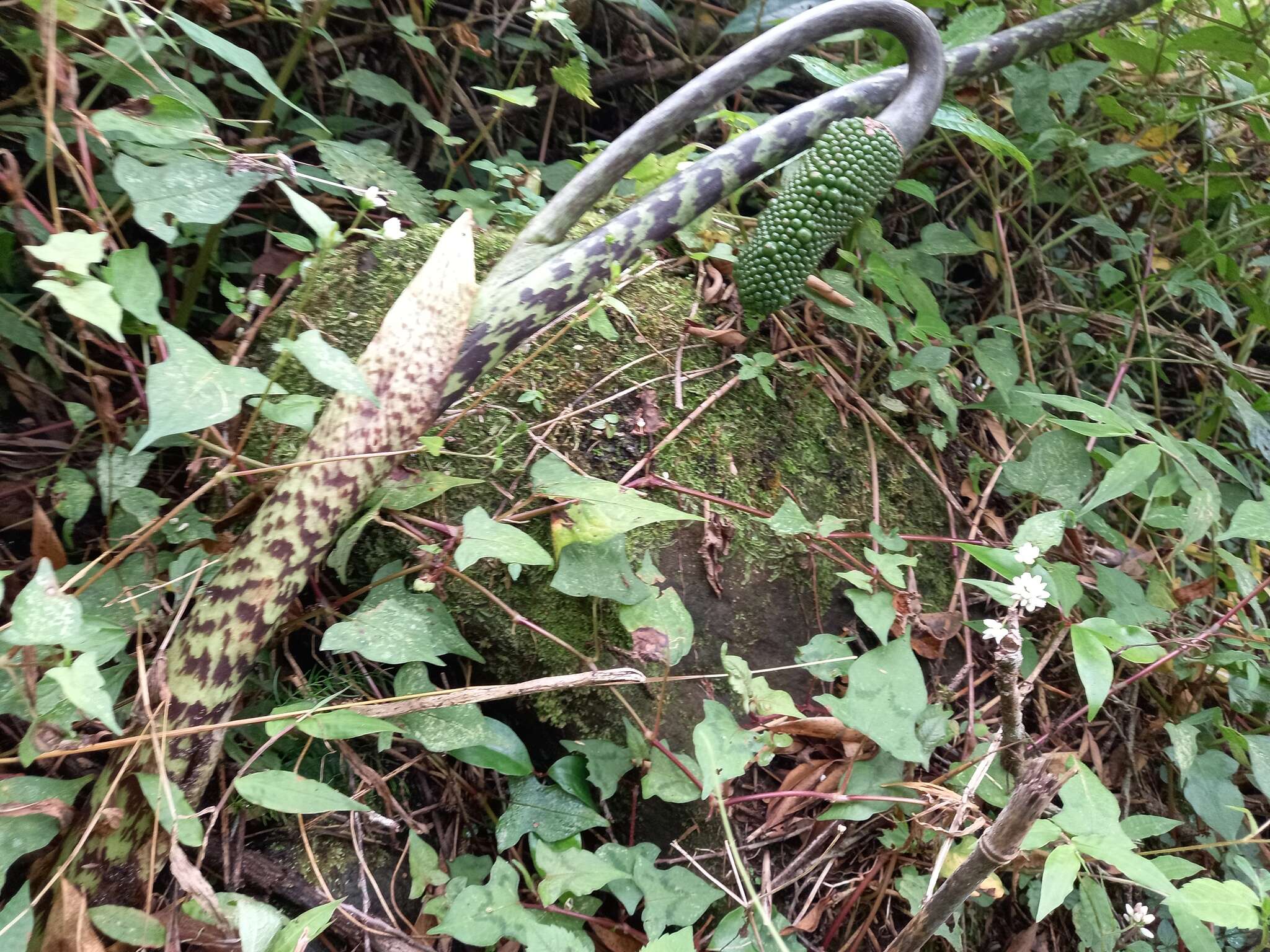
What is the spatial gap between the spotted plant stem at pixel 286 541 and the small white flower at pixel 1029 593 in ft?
2.97

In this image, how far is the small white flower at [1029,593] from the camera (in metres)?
1.06

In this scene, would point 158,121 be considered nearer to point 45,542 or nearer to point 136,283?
point 136,283

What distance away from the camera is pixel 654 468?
4.68 feet

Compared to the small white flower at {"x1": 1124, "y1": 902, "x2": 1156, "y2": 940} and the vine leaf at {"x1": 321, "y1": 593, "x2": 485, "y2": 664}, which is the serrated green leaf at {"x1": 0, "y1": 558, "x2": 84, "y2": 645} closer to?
the vine leaf at {"x1": 321, "y1": 593, "x2": 485, "y2": 664}

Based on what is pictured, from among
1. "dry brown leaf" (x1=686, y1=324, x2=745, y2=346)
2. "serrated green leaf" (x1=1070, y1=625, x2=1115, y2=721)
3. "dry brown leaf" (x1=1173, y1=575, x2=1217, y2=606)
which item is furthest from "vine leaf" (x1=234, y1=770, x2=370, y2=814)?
"dry brown leaf" (x1=1173, y1=575, x2=1217, y2=606)

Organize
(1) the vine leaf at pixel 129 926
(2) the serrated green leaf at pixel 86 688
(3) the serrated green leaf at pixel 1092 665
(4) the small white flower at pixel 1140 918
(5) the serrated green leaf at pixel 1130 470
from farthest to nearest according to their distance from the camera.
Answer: (5) the serrated green leaf at pixel 1130 470
(4) the small white flower at pixel 1140 918
(3) the serrated green leaf at pixel 1092 665
(1) the vine leaf at pixel 129 926
(2) the serrated green leaf at pixel 86 688

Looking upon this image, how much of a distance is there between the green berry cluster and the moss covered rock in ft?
0.65

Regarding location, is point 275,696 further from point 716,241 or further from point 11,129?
point 716,241

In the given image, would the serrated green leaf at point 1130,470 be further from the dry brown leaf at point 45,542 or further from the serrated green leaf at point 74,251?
the dry brown leaf at point 45,542

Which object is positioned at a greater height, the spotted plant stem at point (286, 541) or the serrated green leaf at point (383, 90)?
the serrated green leaf at point (383, 90)

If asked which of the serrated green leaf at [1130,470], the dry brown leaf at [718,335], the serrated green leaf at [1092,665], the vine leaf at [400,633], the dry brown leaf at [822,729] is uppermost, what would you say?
the serrated green leaf at [1130,470]

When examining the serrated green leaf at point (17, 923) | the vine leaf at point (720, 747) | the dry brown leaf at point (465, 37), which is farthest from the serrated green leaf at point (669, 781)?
the dry brown leaf at point (465, 37)

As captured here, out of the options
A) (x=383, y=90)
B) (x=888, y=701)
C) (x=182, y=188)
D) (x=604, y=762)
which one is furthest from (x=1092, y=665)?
(x=383, y=90)

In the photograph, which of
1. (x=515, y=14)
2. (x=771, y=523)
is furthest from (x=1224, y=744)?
(x=515, y=14)
